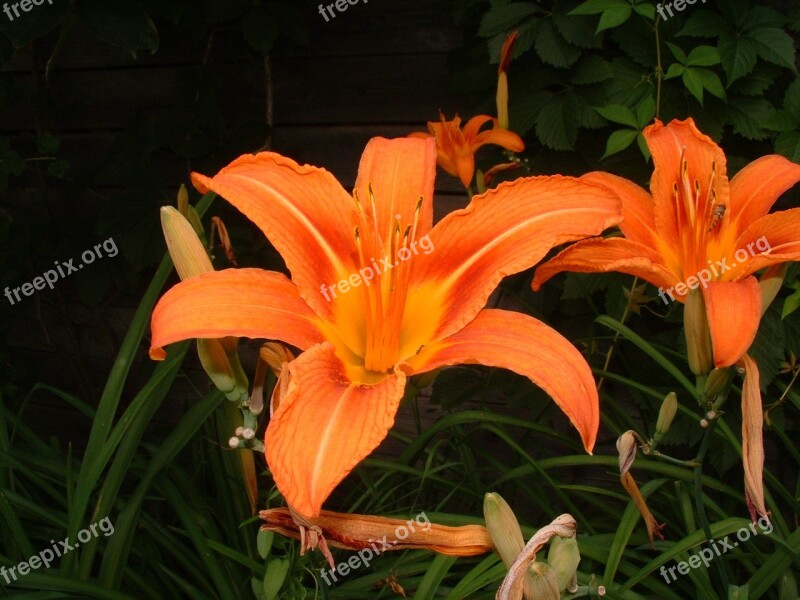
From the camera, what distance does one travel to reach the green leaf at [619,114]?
53.8 inches

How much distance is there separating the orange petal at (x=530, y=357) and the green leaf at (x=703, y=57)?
932 mm

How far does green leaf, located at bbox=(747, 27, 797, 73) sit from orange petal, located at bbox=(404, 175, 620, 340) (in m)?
0.91

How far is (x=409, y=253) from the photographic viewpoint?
0.71 metres

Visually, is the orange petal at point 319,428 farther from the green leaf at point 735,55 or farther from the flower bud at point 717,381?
the green leaf at point 735,55

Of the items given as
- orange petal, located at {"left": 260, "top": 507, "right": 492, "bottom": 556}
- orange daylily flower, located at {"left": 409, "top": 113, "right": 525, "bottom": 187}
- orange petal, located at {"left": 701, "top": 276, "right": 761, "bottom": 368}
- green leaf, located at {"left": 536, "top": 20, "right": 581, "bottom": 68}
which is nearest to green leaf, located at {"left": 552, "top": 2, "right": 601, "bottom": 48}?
green leaf, located at {"left": 536, "top": 20, "right": 581, "bottom": 68}

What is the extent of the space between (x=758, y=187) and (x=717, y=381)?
0.79 feet

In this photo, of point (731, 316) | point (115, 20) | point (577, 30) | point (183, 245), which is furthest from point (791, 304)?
point (115, 20)

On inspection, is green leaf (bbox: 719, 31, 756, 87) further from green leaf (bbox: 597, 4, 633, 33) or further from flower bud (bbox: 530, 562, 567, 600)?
flower bud (bbox: 530, 562, 567, 600)

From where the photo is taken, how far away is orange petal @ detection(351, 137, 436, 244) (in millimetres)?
746

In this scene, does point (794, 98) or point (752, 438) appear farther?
point (794, 98)

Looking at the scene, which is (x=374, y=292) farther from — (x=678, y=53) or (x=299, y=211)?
(x=678, y=53)

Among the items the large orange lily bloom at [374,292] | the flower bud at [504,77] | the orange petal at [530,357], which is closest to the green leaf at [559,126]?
the flower bud at [504,77]

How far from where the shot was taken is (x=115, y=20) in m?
1.19

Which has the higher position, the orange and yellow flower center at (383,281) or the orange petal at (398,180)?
the orange petal at (398,180)
